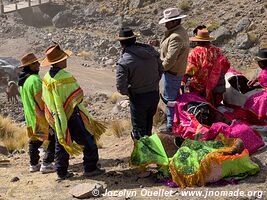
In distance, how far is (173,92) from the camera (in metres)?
7.42

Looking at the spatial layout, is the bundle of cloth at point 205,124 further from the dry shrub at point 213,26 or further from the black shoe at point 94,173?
the dry shrub at point 213,26

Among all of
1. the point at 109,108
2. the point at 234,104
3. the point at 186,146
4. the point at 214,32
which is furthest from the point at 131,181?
the point at 214,32

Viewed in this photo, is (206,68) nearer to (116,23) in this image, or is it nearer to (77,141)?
(77,141)

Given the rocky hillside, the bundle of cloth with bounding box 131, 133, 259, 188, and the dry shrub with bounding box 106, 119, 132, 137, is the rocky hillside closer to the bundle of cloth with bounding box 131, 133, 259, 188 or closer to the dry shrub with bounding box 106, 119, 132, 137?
the dry shrub with bounding box 106, 119, 132, 137

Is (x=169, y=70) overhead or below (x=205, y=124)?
overhead

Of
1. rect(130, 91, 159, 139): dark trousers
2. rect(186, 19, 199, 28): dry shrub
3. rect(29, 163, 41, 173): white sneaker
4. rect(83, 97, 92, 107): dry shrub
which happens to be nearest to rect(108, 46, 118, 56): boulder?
rect(186, 19, 199, 28): dry shrub

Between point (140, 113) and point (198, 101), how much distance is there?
0.94 metres

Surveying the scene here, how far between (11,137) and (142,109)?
13.8ft

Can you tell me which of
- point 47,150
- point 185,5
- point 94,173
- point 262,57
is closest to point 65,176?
point 94,173

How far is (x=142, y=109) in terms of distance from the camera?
679 cm

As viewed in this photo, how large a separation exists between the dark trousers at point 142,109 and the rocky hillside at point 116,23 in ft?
45.9

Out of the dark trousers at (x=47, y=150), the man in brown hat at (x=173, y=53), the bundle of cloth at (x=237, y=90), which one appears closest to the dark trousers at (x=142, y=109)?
the man in brown hat at (x=173, y=53)

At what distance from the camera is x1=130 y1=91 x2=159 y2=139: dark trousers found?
22.2ft

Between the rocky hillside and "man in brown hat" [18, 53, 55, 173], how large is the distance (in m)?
14.3
